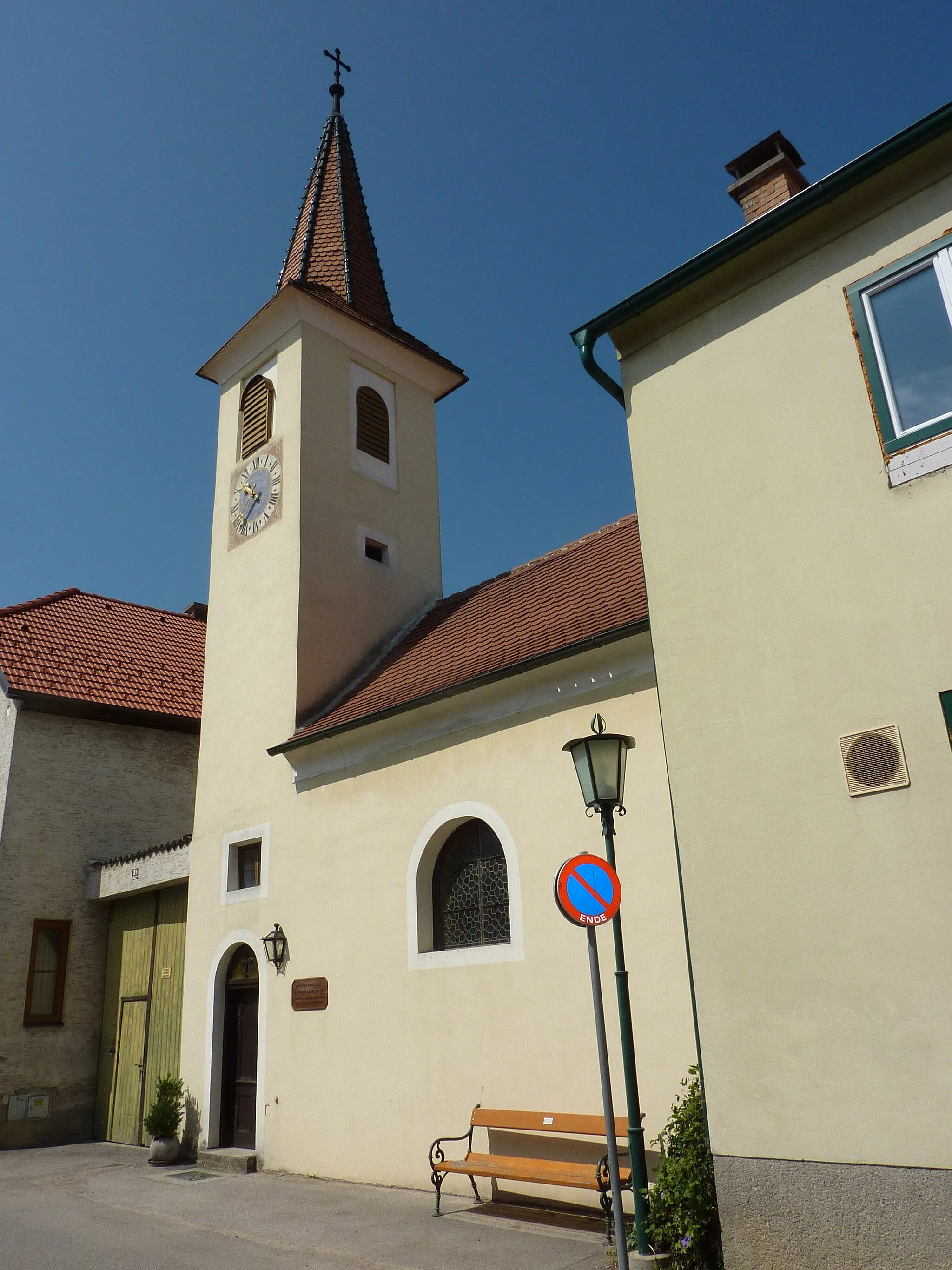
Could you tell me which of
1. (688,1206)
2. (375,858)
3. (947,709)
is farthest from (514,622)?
(688,1206)

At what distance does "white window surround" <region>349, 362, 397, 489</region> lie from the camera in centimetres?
1617

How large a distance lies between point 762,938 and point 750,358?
4.11 m

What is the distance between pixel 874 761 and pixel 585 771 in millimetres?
1937

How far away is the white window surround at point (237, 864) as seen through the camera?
13.0 meters

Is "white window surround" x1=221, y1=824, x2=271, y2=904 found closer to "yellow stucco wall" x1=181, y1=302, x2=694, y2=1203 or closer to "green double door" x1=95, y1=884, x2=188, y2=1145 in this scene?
"yellow stucco wall" x1=181, y1=302, x2=694, y2=1203

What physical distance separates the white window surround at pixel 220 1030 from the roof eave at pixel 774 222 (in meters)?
9.15

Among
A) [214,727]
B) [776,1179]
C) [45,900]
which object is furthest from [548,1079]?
[45,900]

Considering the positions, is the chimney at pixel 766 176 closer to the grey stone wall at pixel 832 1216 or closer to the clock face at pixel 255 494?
the grey stone wall at pixel 832 1216

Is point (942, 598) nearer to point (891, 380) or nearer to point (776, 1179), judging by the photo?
point (891, 380)

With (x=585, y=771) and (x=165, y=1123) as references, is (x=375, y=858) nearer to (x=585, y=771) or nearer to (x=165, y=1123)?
(x=165, y=1123)

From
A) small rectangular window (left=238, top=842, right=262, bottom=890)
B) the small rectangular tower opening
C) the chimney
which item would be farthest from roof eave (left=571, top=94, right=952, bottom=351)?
small rectangular window (left=238, top=842, right=262, bottom=890)

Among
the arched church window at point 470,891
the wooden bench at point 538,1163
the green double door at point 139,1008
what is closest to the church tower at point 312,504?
the green double door at point 139,1008

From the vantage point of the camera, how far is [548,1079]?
29.2ft

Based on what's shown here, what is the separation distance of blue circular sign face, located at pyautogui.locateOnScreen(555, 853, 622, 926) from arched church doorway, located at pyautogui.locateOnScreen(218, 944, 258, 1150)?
832 centimetres
